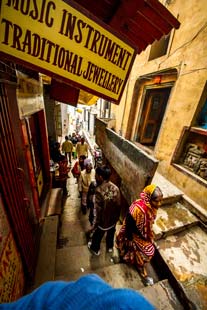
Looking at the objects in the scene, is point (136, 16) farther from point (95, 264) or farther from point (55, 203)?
point (55, 203)

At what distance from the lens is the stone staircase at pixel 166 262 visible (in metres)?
2.04

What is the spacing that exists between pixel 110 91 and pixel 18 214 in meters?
1.86

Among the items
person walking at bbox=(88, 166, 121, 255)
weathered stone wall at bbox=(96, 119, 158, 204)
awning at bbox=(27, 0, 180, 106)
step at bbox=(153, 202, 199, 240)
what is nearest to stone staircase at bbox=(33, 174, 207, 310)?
step at bbox=(153, 202, 199, 240)

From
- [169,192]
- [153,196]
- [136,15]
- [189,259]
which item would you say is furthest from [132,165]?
[136,15]

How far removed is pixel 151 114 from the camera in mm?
5641

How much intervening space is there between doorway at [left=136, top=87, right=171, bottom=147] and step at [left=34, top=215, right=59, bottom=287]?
15.1 feet

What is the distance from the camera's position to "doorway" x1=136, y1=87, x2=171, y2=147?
5.37 m

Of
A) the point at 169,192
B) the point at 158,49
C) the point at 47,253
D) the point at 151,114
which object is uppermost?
the point at 158,49

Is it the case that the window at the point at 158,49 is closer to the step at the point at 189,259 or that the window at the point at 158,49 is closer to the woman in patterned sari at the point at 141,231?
the woman in patterned sari at the point at 141,231

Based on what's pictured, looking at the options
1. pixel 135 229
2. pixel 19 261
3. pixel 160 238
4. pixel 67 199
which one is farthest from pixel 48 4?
pixel 67 199

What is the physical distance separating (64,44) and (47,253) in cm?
320

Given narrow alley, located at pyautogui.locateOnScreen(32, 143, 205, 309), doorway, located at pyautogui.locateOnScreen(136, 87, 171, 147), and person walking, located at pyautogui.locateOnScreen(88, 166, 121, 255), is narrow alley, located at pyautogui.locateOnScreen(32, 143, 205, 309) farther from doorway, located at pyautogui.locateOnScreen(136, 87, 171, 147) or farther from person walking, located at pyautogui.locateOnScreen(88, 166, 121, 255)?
doorway, located at pyautogui.locateOnScreen(136, 87, 171, 147)

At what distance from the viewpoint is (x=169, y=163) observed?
3.94 m

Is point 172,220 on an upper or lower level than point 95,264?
upper
